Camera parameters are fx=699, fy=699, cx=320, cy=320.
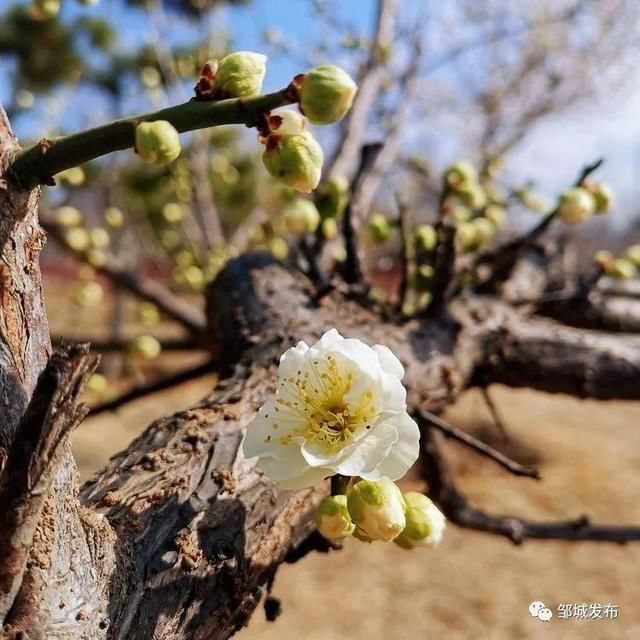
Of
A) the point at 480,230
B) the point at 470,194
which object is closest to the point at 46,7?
the point at 470,194

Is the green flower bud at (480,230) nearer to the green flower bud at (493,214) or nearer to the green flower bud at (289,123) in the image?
the green flower bud at (493,214)

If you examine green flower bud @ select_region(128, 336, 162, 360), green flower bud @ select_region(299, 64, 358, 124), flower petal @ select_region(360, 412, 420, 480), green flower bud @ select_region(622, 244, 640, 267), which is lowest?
green flower bud @ select_region(622, 244, 640, 267)

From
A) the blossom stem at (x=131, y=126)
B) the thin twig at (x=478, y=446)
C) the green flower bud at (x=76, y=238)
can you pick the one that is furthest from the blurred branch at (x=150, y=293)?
the blossom stem at (x=131, y=126)

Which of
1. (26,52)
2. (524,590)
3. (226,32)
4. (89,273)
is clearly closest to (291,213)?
(89,273)

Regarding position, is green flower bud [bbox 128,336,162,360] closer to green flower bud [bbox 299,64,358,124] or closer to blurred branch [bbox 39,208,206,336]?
blurred branch [bbox 39,208,206,336]

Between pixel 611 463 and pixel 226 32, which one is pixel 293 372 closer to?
pixel 226 32

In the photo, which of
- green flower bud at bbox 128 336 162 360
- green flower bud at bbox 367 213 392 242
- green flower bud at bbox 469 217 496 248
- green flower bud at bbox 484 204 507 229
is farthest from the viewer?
green flower bud at bbox 128 336 162 360

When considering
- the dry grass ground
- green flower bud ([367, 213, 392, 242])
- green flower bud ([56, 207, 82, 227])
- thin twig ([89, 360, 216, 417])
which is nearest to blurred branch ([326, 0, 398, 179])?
green flower bud ([367, 213, 392, 242])
